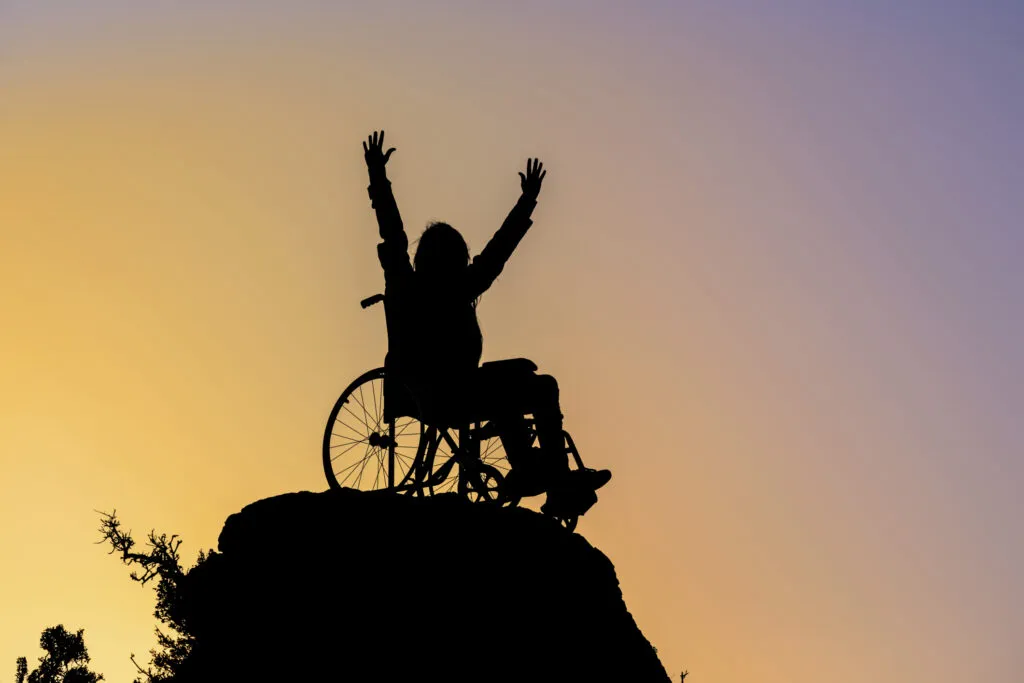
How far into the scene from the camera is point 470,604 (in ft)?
31.1

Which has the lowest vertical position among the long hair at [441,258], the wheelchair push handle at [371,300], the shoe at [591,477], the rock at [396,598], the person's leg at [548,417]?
the rock at [396,598]

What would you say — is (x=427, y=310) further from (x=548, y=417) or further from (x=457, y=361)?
(x=548, y=417)

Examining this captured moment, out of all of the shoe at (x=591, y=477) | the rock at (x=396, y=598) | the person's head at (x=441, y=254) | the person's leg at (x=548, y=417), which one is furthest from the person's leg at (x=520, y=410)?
the person's head at (x=441, y=254)

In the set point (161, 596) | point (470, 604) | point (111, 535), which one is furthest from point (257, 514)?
point (161, 596)

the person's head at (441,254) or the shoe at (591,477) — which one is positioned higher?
the person's head at (441,254)

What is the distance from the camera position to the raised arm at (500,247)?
35.9 feet

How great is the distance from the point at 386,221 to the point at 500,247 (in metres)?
1.05

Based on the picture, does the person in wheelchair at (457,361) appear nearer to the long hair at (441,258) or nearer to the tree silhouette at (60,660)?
the long hair at (441,258)

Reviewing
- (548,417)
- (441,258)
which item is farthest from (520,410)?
(441,258)

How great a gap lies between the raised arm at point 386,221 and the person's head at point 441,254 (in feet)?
0.60

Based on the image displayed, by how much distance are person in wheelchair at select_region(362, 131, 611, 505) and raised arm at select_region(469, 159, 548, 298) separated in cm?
1

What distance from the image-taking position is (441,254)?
10.9 metres

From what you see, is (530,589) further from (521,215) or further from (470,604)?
(521,215)

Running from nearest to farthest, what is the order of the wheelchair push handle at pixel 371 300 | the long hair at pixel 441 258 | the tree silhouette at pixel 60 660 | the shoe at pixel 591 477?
the shoe at pixel 591 477 < the wheelchair push handle at pixel 371 300 < the long hair at pixel 441 258 < the tree silhouette at pixel 60 660
